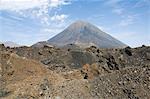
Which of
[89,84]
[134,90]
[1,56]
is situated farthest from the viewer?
[1,56]

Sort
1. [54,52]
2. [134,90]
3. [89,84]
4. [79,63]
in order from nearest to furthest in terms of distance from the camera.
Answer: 1. [134,90]
2. [89,84]
3. [79,63]
4. [54,52]

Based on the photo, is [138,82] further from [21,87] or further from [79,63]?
[79,63]

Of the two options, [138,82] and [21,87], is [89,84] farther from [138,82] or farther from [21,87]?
[21,87]

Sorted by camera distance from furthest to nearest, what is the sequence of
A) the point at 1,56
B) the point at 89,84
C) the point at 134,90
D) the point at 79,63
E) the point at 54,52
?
the point at 54,52 < the point at 79,63 < the point at 1,56 < the point at 89,84 < the point at 134,90

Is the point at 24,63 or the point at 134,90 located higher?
the point at 24,63

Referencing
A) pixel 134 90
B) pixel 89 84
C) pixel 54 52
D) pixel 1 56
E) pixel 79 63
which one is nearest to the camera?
pixel 134 90

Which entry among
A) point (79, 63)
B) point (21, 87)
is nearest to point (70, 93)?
point (21, 87)

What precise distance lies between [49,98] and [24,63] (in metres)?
6.27

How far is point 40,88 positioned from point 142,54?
22.7 meters

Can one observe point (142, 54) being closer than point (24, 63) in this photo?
No

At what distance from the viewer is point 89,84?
1616cm

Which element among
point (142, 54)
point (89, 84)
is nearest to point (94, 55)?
point (142, 54)

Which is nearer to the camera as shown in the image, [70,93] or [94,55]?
[70,93]

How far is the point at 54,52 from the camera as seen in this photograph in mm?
41781
